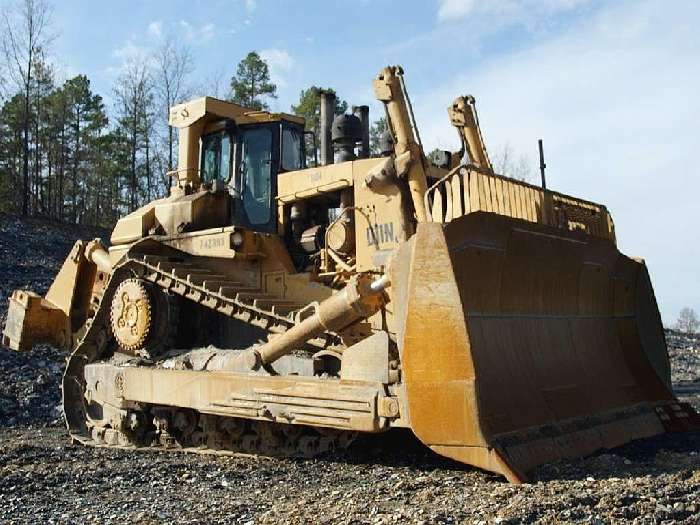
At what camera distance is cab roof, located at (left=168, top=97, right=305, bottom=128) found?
29.1 feet

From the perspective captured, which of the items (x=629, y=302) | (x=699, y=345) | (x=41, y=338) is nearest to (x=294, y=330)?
(x=629, y=302)

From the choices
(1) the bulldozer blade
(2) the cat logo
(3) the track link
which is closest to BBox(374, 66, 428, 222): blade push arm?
(2) the cat logo

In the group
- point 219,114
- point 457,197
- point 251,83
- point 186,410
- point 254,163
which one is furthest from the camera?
point 251,83

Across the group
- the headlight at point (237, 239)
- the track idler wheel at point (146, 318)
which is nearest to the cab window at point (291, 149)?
the headlight at point (237, 239)

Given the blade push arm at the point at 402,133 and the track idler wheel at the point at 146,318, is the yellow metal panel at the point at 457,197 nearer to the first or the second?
the blade push arm at the point at 402,133

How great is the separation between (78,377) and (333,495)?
16.9ft

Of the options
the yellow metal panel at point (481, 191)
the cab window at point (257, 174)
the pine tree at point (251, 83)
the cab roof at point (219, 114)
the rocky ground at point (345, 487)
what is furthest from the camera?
the pine tree at point (251, 83)

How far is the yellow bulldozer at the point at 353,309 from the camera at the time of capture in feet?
18.0

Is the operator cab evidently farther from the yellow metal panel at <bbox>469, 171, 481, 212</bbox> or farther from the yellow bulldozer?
the yellow metal panel at <bbox>469, 171, 481, 212</bbox>

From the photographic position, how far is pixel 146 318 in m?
8.34

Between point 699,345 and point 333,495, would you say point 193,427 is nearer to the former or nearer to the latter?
point 333,495

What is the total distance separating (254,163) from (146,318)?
2093 mm

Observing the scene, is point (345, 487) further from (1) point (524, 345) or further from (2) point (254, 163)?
(2) point (254, 163)

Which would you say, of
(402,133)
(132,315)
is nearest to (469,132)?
(402,133)
